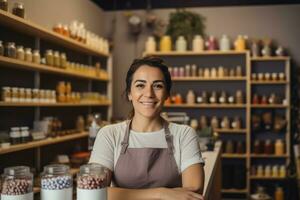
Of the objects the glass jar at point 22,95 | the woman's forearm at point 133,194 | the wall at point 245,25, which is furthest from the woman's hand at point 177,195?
the wall at point 245,25

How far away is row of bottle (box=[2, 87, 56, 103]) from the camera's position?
127 inches

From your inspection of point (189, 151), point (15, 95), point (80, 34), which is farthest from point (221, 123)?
point (189, 151)

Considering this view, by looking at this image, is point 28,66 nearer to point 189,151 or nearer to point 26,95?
point 26,95

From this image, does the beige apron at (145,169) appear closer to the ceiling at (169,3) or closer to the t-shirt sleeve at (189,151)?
the t-shirt sleeve at (189,151)

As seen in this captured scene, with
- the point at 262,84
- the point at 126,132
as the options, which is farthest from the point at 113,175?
the point at 262,84

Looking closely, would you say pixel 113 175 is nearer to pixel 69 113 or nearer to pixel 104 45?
pixel 69 113

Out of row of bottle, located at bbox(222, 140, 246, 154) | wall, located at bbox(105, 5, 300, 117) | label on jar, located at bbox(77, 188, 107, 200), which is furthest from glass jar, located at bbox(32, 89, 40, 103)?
row of bottle, located at bbox(222, 140, 246, 154)

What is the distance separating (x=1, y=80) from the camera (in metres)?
3.44

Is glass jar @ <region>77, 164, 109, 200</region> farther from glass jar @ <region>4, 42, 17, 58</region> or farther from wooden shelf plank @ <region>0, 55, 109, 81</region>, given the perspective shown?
glass jar @ <region>4, 42, 17, 58</region>

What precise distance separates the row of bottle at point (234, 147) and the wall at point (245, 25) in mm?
1485

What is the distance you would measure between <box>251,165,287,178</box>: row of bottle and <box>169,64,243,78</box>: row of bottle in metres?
1.38

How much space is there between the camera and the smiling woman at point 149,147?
176cm

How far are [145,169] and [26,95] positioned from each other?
2.11 metres

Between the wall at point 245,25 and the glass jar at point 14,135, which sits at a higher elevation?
the wall at point 245,25
